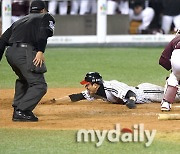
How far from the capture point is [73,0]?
2292 centimetres

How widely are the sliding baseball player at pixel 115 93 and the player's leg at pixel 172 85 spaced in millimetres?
547

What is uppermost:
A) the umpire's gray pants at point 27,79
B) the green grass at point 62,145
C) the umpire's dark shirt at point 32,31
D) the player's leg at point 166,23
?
the umpire's dark shirt at point 32,31

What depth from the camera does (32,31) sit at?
9.73 m

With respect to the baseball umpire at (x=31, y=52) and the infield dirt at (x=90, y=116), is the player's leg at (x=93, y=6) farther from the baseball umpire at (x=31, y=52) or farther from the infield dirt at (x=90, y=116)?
the baseball umpire at (x=31, y=52)

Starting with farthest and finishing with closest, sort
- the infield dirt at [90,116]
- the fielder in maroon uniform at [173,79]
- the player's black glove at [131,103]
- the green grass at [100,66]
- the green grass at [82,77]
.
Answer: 1. the green grass at [100,66]
2. the player's black glove at [131,103]
3. the fielder in maroon uniform at [173,79]
4. the infield dirt at [90,116]
5. the green grass at [82,77]

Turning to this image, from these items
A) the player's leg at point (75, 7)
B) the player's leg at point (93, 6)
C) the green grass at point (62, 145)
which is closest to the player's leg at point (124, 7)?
the player's leg at point (93, 6)

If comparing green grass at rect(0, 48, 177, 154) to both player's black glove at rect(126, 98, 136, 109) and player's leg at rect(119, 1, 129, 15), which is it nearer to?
player's black glove at rect(126, 98, 136, 109)

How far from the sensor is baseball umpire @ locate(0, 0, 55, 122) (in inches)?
378

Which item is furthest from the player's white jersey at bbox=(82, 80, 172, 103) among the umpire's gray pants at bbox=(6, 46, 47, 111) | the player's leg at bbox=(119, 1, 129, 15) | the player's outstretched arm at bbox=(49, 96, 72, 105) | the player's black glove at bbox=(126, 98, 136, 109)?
the player's leg at bbox=(119, 1, 129, 15)

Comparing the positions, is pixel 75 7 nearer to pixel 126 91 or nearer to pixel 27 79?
pixel 126 91

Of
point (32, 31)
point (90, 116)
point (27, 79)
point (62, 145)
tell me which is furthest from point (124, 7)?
point (62, 145)

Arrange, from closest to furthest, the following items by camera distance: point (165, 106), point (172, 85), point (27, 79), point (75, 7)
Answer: point (27, 79), point (172, 85), point (165, 106), point (75, 7)

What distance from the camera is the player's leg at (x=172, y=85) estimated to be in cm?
1037

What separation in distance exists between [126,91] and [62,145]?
294 centimetres
